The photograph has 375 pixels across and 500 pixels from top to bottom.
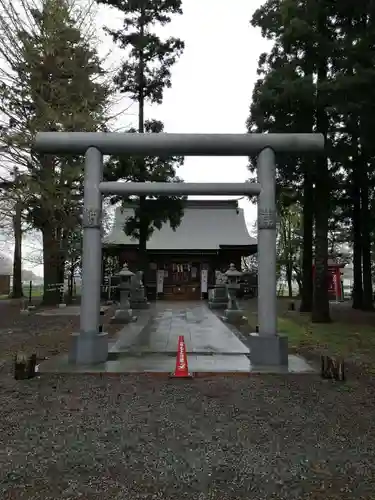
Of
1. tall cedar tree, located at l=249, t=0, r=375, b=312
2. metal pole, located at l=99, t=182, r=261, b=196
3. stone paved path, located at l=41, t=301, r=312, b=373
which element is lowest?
stone paved path, located at l=41, t=301, r=312, b=373

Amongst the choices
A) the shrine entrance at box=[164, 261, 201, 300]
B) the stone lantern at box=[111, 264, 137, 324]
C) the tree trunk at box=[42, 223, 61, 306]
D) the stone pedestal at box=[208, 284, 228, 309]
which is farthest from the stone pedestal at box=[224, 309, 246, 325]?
the shrine entrance at box=[164, 261, 201, 300]

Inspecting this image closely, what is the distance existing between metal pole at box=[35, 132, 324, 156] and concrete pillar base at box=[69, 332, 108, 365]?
126 inches

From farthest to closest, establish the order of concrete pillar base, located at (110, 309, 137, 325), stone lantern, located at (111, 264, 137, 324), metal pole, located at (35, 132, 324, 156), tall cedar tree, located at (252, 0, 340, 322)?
stone lantern, located at (111, 264, 137, 324) → concrete pillar base, located at (110, 309, 137, 325) → tall cedar tree, located at (252, 0, 340, 322) → metal pole, located at (35, 132, 324, 156)

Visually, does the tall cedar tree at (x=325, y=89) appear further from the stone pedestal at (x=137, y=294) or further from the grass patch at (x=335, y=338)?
the stone pedestal at (x=137, y=294)

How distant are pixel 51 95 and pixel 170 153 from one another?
8771mm

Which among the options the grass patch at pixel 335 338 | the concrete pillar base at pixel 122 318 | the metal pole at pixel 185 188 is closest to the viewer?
the metal pole at pixel 185 188

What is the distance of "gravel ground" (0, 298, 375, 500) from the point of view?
2.92 metres

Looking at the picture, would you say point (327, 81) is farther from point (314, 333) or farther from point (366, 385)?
point (366, 385)

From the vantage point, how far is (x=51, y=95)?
14016 millimetres

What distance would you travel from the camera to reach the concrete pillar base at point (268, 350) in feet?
22.4

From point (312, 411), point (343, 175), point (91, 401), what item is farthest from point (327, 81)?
point (91, 401)

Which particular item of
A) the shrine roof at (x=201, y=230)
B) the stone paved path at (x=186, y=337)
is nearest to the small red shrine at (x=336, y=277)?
the shrine roof at (x=201, y=230)

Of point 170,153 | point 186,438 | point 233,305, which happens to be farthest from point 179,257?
point 186,438

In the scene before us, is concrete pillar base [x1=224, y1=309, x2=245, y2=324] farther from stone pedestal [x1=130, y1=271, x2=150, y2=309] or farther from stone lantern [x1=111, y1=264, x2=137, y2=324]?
stone pedestal [x1=130, y1=271, x2=150, y2=309]
